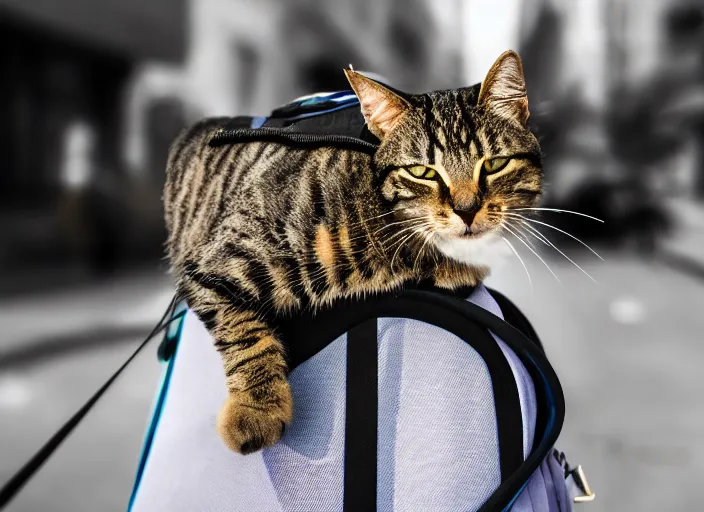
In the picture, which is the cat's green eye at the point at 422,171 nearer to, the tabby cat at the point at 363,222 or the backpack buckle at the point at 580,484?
→ the tabby cat at the point at 363,222

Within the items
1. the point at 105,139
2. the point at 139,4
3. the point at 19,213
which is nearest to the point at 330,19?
the point at 139,4

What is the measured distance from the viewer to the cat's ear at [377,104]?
700 millimetres

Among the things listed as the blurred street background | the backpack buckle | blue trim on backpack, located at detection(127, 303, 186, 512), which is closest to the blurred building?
the blurred street background

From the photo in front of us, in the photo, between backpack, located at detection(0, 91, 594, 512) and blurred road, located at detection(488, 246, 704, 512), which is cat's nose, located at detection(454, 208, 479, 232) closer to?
backpack, located at detection(0, 91, 594, 512)

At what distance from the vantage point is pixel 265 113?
5.61 meters

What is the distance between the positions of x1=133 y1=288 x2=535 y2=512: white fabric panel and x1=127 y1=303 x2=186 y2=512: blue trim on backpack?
0.30 ft

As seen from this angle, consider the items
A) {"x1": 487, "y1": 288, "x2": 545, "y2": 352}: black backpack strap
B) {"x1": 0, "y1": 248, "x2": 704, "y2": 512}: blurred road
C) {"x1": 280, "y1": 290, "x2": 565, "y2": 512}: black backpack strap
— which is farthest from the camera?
{"x1": 0, "y1": 248, "x2": 704, "y2": 512}: blurred road

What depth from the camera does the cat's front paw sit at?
0.69 metres

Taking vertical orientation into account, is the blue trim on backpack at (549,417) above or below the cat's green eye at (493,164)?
below

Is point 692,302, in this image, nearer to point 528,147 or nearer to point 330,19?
point 528,147

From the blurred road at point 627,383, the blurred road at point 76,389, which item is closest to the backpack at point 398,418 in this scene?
the blurred road at point 627,383

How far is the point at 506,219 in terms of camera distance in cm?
74

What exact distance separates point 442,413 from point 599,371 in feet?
6.71

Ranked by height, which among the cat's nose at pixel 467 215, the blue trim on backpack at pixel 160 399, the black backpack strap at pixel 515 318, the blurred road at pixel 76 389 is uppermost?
the cat's nose at pixel 467 215
